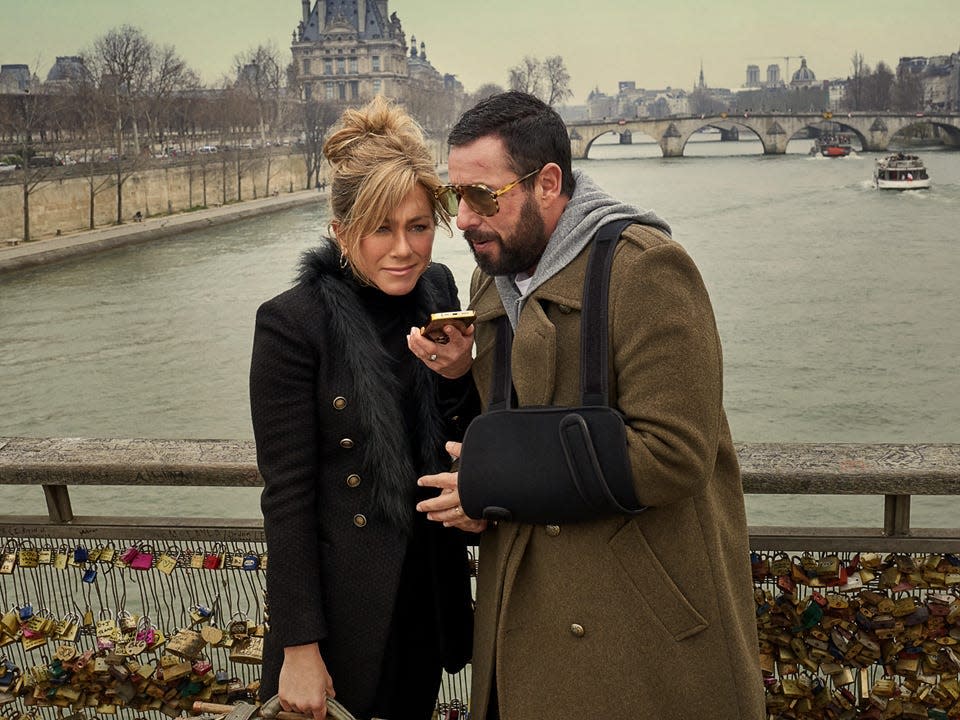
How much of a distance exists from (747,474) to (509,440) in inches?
20.7

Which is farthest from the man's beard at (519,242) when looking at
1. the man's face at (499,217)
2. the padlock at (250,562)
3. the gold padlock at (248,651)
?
the gold padlock at (248,651)

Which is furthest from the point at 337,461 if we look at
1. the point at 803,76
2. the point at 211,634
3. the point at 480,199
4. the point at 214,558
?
the point at 803,76

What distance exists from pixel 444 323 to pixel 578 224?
0.62 ft

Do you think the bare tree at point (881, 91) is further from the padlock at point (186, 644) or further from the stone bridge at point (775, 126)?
the padlock at point (186, 644)

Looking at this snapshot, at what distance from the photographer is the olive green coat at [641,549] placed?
114cm

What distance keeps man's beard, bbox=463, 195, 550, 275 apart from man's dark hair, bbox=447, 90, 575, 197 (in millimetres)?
46

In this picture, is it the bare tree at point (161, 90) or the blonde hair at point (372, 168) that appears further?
the bare tree at point (161, 90)

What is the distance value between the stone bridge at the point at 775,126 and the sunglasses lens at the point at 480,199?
4299 cm

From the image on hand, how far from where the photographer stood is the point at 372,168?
4.30 feet

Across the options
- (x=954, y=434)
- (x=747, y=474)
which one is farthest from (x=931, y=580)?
(x=954, y=434)

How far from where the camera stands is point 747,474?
1.57 m

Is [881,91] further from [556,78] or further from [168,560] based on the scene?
[168,560]

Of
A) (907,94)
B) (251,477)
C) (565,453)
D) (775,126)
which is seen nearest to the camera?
(565,453)

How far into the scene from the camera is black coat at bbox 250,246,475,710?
1339mm
